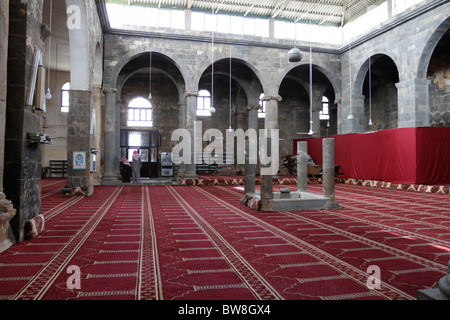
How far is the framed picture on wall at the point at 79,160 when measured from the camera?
8.12 meters

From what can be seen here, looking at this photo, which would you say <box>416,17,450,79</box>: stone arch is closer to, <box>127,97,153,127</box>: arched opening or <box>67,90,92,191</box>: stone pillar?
<box>67,90,92,191</box>: stone pillar

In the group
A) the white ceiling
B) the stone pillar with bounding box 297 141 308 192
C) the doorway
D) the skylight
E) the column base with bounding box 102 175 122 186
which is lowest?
the column base with bounding box 102 175 122 186

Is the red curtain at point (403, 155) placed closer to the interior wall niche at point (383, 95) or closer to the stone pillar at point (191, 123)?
the interior wall niche at point (383, 95)

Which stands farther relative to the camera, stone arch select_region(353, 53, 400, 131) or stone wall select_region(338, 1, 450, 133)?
stone arch select_region(353, 53, 400, 131)

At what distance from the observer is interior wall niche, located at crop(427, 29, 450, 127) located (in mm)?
12641

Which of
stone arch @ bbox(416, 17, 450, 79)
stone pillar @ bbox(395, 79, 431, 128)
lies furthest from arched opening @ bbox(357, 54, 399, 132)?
stone pillar @ bbox(395, 79, 431, 128)

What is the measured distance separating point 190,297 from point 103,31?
1156cm

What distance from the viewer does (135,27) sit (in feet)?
40.1

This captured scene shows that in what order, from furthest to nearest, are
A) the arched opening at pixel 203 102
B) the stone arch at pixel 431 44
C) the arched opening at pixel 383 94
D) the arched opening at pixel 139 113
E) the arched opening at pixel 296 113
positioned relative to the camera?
the arched opening at pixel 296 113, the arched opening at pixel 203 102, the arched opening at pixel 139 113, the arched opening at pixel 383 94, the stone arch at pixel 431 44

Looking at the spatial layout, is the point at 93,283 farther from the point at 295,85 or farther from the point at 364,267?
the point at 295,85

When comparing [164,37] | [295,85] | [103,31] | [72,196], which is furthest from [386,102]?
[72,196]

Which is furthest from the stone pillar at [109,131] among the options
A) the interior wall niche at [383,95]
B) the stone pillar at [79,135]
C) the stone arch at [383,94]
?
the interior wall niche at [383,95]

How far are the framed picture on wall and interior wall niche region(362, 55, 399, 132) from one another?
12267 millimetres

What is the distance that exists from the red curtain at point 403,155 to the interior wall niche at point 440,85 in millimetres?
3240
